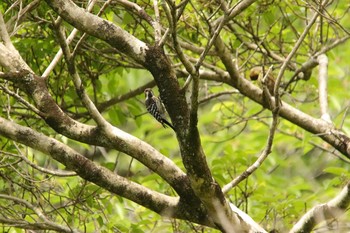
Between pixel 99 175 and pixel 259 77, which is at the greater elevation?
pixel 259 77

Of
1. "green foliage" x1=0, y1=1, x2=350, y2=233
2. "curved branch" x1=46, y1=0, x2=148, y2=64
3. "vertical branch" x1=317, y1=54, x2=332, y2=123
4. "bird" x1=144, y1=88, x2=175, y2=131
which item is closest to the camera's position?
"curved branch" x1=46, y1=0, x2=148, y2=64

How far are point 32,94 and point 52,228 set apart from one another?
0.89m

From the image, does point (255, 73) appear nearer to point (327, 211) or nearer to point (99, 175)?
point (327, 211)

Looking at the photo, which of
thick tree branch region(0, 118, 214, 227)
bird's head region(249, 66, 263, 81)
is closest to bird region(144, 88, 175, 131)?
thick tree branch region(0, 118, 214, 227)

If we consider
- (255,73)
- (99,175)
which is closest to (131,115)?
(255,73)

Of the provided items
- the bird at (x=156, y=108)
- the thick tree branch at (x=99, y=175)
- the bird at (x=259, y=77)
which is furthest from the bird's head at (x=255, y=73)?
the thick tree branch at (x=99, y=175)

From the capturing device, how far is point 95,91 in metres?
5.70

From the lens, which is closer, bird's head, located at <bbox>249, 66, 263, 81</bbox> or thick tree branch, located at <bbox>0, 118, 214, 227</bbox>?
thick tree branch, located at <bbox>0, 118, 214, 227</bbox>

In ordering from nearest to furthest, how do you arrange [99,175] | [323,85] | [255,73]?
1. [99,175]
2. [255,73]
3. [323,85]

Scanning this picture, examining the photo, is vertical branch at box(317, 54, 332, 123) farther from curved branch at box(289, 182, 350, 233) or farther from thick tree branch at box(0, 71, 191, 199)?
thick tree branch at box(0, 71, 191, 199)

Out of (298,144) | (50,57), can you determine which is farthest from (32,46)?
(298,144)

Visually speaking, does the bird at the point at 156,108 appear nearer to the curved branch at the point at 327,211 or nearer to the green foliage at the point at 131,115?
the green foliage at the point at 131,115

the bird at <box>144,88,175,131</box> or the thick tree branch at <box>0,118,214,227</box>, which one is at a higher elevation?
the bird at <box>144,88,175,131</box>

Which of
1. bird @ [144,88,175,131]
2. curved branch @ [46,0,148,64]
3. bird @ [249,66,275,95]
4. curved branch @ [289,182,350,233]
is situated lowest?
curved branch @ [289,182,350,233]
